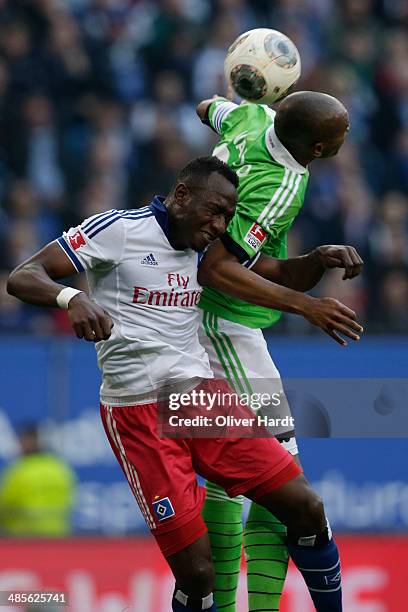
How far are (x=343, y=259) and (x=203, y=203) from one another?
0.64 metres

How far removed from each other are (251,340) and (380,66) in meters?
8.01

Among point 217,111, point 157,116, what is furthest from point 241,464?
point 157,116

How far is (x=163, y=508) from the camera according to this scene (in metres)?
5.36

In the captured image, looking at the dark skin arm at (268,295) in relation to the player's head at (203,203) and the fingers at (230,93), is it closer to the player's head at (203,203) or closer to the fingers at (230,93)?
the player's head at (203,203)

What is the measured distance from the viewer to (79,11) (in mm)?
12875

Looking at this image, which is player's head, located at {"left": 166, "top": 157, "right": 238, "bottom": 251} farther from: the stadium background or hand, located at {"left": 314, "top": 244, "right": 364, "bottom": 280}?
the stadium background

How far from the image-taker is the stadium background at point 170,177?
9.91 meters

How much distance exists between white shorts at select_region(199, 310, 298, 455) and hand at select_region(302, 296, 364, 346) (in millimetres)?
733

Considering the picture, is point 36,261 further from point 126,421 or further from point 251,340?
point 251,340

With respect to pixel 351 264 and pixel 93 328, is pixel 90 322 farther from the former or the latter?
pixel 351 264

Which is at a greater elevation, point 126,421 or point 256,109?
point 256,109

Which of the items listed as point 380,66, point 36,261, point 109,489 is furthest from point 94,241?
point 380,66

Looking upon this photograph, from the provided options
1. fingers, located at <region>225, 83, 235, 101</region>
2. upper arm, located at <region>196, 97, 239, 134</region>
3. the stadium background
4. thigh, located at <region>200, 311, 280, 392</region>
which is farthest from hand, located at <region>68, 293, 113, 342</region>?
the stadium background

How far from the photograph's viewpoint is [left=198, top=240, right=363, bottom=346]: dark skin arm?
528 cm
